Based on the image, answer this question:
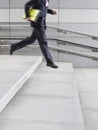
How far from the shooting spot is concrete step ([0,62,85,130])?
2377mm

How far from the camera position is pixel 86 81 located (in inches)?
227

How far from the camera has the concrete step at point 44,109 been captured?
2.38 m

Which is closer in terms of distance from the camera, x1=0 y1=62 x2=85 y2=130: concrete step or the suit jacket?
x1=0 y1=62 x2=85 y2=130: concrete step

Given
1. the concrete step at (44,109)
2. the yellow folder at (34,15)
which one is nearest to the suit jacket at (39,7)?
the yellow folder at (34,15)

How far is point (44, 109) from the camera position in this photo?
2.80m

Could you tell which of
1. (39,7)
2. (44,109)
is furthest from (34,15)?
(44,109)

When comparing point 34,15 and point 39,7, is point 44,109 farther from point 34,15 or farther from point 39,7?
point 39,7

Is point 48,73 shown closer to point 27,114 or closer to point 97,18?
point 27,114

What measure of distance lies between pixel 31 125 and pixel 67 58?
5544 millimetres

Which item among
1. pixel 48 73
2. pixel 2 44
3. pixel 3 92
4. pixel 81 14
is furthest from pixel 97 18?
pixel 3 92

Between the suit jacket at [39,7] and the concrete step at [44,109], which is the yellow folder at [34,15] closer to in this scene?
the suit jacket at [39,7]

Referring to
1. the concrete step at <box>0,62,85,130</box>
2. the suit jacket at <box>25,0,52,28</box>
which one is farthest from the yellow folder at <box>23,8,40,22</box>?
the concrete step at <box>0,62,85,130</box>

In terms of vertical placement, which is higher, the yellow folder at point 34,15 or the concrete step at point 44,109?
the yellow folder at point 34,15

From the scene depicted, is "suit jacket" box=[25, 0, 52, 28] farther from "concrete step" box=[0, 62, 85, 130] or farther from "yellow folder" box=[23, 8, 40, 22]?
"concrete step" box=[0, 62, 85, 130]
